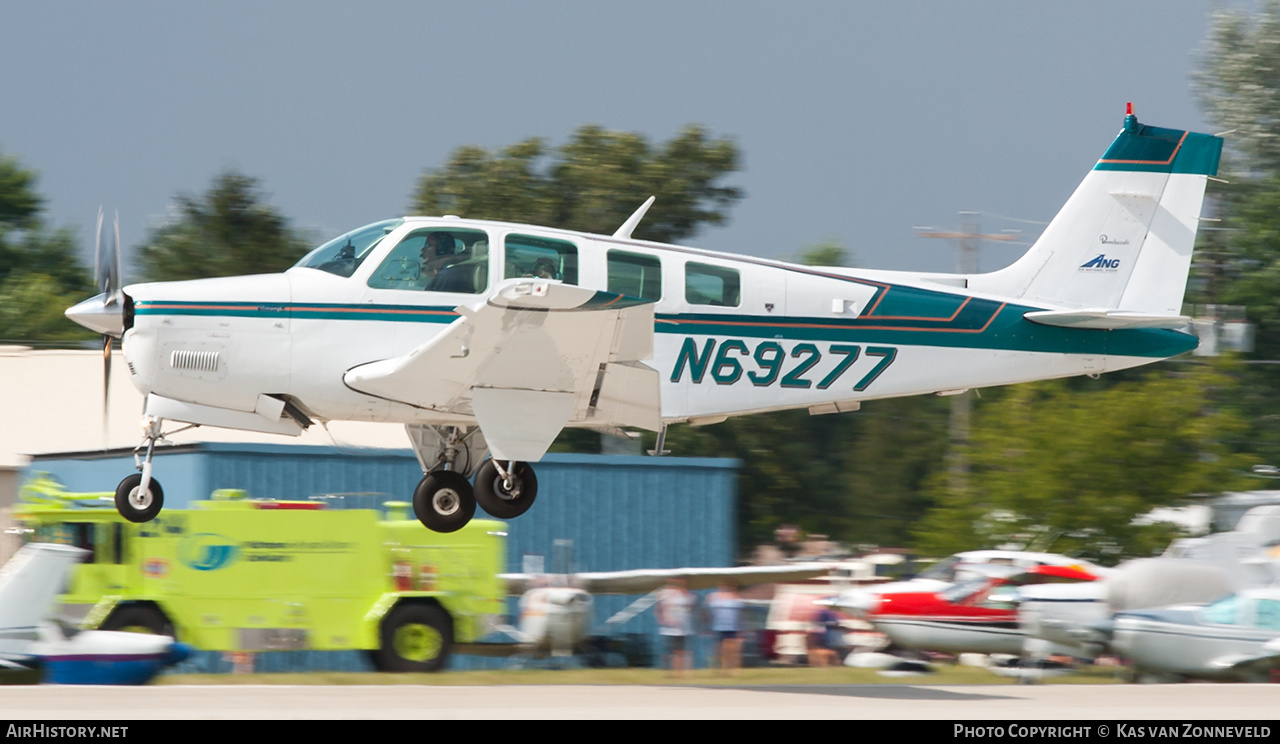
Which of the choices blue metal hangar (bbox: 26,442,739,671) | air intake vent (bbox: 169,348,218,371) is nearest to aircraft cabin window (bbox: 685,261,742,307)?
air intake vent (bbox: 169,348,218,371)

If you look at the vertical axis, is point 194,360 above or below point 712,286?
below

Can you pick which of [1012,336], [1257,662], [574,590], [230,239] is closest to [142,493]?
[574,590]

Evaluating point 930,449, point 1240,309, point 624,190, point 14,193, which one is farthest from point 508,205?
point 14,193

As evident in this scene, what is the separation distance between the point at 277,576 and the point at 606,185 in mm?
15762

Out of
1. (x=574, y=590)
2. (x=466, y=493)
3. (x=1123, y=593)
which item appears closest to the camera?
(x=466, y=493)

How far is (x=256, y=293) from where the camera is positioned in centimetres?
1055

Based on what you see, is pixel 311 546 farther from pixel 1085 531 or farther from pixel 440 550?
pixel 1085 531

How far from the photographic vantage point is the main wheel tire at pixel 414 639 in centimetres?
1489

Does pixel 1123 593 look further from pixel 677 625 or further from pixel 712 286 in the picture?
pixel 712 286

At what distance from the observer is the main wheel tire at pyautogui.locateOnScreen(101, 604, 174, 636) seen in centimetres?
1413

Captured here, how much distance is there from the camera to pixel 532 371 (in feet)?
34.4

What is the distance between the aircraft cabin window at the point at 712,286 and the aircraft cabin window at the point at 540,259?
96 centimetres

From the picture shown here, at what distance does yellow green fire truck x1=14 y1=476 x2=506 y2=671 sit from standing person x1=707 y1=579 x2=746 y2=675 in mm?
2521

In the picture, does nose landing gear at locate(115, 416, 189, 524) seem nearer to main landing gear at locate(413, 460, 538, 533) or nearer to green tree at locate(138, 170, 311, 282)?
main landing gear at locate(413, 460, 538, 533)
